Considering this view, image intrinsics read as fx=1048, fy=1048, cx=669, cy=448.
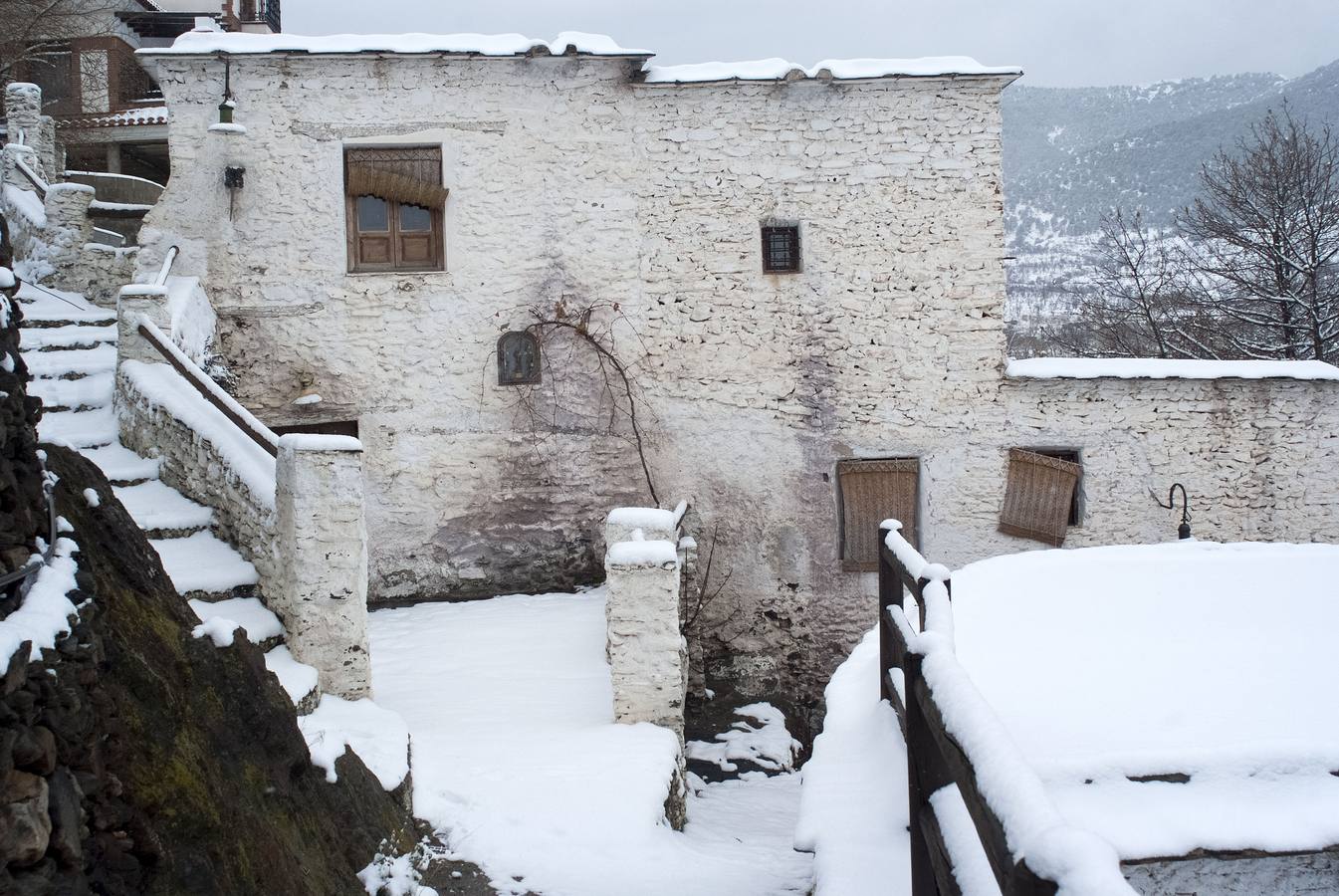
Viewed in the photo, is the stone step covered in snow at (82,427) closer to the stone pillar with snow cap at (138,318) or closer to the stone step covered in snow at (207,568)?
the stone pillar with snow cap at (138,318)

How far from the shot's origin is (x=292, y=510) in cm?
628

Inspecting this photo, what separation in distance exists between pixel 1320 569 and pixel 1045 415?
616cm

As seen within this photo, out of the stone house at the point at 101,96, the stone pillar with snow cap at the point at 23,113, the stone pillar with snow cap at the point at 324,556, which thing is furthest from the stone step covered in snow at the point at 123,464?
the stone house at the point at 101,96

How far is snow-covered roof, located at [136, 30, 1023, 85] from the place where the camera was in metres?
10.1

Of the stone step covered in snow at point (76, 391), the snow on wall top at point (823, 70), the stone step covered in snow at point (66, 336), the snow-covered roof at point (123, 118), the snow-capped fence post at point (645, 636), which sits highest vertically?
the snow-covered roof at point (123, 118)

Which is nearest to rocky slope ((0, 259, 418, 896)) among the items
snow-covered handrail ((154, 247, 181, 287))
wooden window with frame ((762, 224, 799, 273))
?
snow-covered handrail ((154, 247, 181, 287))

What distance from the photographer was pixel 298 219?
10375 mm

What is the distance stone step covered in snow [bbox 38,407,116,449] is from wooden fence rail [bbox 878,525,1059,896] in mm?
6725

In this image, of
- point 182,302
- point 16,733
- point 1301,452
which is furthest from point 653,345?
point 16,733

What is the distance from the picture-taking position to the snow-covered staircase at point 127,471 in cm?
639

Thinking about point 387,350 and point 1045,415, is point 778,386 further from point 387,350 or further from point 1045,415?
point 387,350

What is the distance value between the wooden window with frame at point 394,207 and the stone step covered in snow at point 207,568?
4.22 meters

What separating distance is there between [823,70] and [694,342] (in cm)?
292

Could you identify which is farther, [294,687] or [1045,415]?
[1045,415]
